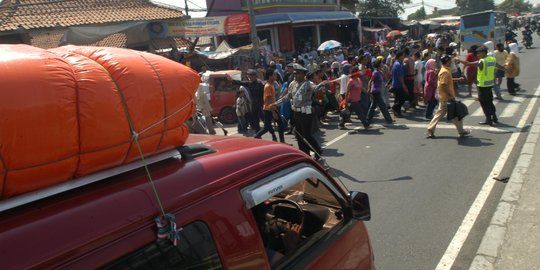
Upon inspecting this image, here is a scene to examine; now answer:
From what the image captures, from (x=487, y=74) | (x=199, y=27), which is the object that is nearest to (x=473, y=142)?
(x=487, y=74)

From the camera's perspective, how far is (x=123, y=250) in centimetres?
138

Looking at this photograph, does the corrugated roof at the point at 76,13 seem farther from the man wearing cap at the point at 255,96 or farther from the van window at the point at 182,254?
the van window at the point at 182,254

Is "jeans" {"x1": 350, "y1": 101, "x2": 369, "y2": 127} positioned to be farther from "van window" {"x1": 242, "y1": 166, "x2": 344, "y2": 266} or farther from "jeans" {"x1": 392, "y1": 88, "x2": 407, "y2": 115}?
"van window" {"x1": 242, "y1": 166, "x2": 344, "y2": 266}

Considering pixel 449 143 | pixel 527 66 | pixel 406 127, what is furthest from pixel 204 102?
pixel 527 66

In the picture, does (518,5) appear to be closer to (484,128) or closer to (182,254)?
(484,128)

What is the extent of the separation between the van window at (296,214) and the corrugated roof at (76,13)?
12146mm

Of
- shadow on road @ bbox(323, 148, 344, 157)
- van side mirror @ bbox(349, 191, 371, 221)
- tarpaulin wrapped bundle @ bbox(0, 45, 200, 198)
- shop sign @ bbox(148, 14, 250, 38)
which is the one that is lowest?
shadow on road @ bbox(323, 148, 344, 157)

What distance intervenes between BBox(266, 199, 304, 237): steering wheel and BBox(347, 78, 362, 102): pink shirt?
7.22 meters

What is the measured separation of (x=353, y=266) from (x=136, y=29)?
44.8 ft

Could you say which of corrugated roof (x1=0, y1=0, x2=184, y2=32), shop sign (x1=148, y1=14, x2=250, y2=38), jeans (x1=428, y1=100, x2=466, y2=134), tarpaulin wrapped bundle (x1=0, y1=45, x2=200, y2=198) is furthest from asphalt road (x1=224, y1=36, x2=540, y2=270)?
corrugated roof (x1=0, y1=0, x2=184, y2=32)

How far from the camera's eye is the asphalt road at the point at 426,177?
427 cm

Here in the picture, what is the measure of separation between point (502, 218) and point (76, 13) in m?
17.2

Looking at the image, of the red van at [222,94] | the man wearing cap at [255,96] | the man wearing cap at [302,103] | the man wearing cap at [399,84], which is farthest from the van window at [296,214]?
the red van at [222,94]

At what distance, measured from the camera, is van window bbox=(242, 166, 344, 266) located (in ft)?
7.16
